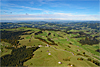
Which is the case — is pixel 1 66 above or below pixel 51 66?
below

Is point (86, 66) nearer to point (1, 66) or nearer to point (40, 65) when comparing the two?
point (40, 65)

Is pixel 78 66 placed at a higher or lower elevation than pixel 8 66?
higher

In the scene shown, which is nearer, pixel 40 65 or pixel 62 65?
pixel 62 65

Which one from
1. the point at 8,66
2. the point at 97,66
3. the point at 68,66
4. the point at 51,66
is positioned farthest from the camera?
the point at 8,66

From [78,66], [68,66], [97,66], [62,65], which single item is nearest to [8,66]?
[62,65]

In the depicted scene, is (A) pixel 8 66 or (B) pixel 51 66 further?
(A) pixel 8 66

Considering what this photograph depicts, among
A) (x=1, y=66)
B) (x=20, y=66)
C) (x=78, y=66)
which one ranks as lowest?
(x=1, y=66)

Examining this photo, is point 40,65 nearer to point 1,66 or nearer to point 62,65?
point 62,65

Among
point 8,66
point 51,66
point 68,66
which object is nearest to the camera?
point 68,66

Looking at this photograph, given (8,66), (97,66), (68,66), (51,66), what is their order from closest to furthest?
(68,66), (51,66), (97,66), (8,66)

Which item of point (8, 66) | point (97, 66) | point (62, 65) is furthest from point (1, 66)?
point (97, 66)
